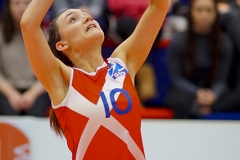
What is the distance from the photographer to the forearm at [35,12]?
7.43 ft

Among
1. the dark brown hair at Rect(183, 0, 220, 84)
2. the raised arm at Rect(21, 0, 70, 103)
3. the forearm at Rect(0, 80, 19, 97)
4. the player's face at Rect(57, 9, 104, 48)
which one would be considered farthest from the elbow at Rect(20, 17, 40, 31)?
the dark brown hair at Rect(183, 0, 220, 84)

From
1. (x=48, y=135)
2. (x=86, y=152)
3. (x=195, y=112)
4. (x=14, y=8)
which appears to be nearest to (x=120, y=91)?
(x=86, y=152)

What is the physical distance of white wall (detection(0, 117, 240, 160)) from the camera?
3232 mm

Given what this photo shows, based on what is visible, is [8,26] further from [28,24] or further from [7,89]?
[28,24]

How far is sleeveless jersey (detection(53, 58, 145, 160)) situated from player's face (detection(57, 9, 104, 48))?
16 centimetres

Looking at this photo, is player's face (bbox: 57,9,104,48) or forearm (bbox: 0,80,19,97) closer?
player's face (bbox: 57,9,104,48)

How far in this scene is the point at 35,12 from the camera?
7.45 feet

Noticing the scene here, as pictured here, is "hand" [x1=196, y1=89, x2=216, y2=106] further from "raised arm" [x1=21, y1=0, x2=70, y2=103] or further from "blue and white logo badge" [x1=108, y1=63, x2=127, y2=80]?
"raised arm" [x1=21, y1=0, x2=70, y2=103]

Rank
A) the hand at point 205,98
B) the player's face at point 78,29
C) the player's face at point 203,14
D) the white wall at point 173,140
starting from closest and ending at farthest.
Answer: the player's face at point 78,29 < the white wall at point 173,140 < the hand at point 205,98 < the player's face at point 203,14

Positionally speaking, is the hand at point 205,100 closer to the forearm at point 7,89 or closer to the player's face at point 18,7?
the forearm at point 7,89

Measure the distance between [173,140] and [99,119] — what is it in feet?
3.51

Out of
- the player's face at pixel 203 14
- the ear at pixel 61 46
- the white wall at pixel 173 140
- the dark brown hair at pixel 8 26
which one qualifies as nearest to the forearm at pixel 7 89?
the dark brown hair at pixel 8 26

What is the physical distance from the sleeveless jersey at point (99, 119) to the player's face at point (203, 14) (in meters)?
2.20

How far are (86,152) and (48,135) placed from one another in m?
1.06
